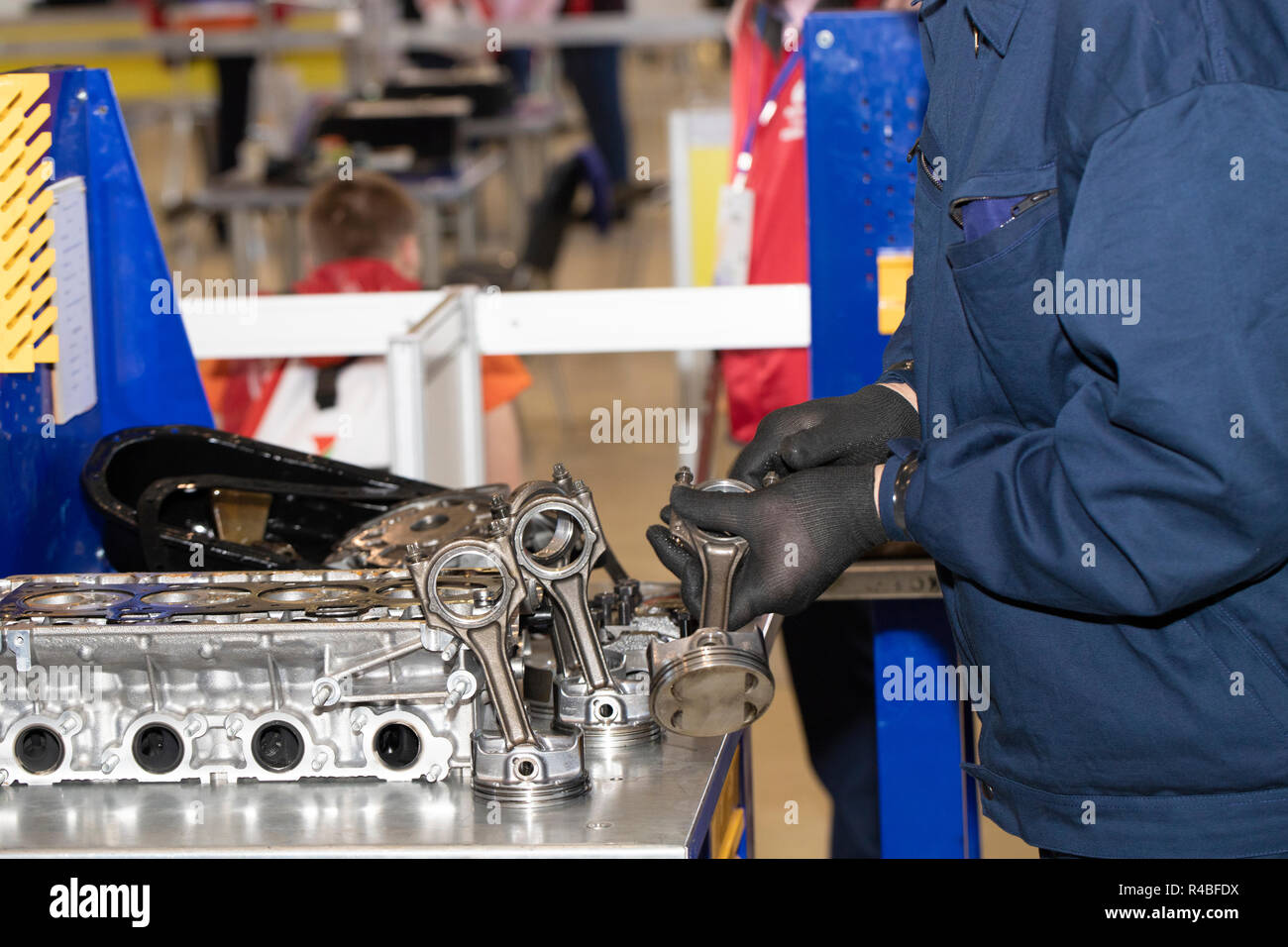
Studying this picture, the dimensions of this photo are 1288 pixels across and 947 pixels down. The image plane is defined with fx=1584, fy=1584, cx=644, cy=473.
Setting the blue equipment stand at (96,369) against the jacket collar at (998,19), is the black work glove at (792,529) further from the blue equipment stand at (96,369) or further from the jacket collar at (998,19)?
the blue equipment stand at (96,369)

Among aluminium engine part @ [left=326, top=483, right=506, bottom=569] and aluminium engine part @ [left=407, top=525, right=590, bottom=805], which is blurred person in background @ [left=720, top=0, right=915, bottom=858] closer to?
aluminium engine part @ [left=326, top=483, right=506, bottom=569]

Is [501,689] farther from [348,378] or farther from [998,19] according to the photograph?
[348,378]

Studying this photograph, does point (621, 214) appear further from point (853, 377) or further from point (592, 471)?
point (853, 377)

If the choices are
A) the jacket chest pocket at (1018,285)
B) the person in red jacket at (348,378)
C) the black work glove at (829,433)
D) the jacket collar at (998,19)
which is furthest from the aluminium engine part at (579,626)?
the person in red jacket at (348,378)

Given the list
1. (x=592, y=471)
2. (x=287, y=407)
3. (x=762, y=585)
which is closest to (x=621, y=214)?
(x=592, y=471)

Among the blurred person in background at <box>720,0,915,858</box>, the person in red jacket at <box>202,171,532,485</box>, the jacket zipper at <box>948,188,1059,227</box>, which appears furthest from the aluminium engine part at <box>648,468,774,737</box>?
the person in red jacket at <box>202,171,532,485</box>

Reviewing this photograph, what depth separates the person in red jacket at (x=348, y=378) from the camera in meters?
3.09

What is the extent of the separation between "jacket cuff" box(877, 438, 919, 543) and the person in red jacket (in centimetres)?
179

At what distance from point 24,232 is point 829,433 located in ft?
3.06

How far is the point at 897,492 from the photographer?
1.30m

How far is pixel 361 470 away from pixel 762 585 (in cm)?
77

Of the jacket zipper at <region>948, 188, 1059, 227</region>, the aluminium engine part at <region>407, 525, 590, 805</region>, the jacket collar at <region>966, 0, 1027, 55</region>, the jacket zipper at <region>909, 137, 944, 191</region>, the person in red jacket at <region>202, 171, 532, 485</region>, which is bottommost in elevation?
the aluminium engine part at <region>407, 525, 590, 805</region>

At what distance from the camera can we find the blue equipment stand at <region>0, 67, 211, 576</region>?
5.78ft

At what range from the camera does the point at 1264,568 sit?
1160 mm
